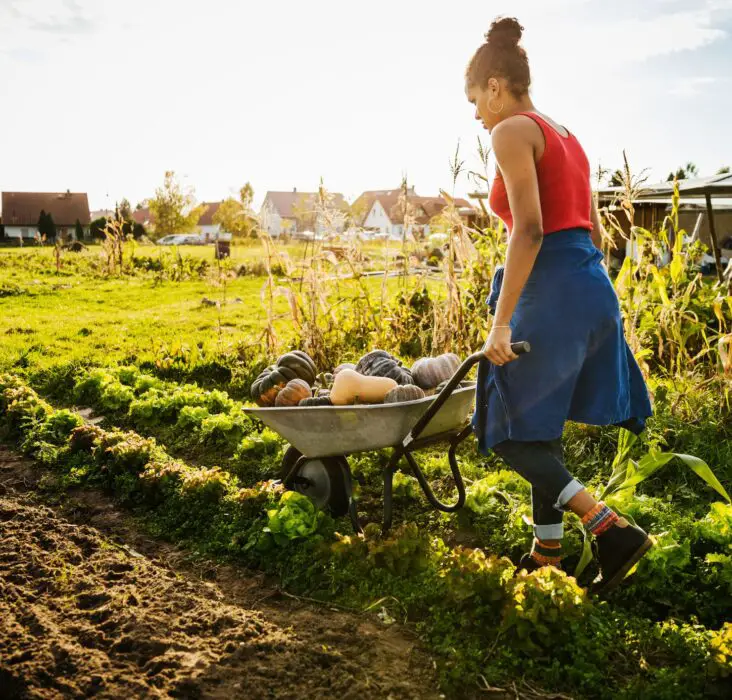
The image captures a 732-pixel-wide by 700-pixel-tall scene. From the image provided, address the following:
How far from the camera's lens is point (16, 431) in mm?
4781

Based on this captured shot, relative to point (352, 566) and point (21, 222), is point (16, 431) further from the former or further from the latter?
point (21, 222)

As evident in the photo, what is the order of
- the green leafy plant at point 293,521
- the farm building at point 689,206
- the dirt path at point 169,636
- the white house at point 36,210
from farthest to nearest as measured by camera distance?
1. the white house at point 36,210
2. the farm building at point 689,206
3. the green leafy plant at point 293,521
4. the dirt path at point 169,636

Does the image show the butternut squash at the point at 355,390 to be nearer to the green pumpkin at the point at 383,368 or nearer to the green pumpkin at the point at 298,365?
the green pumpkin at the point at 383,368

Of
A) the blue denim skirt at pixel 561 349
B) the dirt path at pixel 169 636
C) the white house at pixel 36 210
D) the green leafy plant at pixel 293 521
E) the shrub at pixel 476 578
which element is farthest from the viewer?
the white house at pixel 36 210

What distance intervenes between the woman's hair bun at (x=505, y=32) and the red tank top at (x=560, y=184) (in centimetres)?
25

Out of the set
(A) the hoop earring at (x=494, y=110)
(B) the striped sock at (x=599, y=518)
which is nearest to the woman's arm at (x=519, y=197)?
(A) the hoop earring at (x=494, y=110)

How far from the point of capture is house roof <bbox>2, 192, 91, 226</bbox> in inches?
2168

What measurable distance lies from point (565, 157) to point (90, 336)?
6916 mm

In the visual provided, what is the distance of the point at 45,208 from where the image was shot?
54906 mm

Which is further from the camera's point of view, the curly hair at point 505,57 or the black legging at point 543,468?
the black legging at point 543,468

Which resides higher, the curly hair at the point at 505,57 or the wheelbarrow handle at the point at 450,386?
the curly hair at the point at 505,57

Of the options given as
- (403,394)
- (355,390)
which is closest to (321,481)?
(355,390)

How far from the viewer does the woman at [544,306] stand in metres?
2.25

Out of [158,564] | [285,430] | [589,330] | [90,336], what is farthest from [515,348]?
[90,336]
